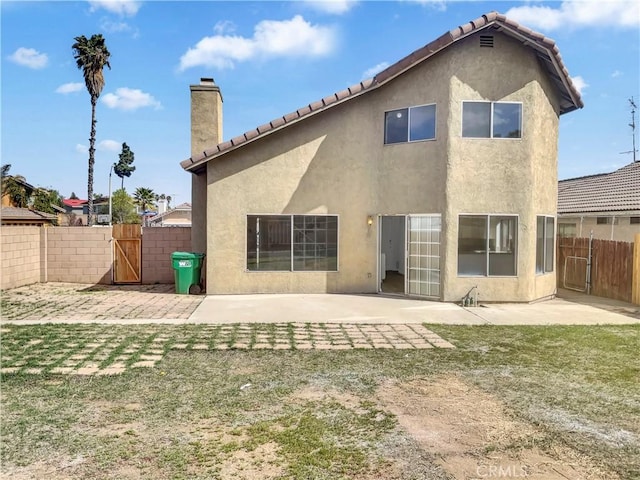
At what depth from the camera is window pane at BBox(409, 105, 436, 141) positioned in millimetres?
12828

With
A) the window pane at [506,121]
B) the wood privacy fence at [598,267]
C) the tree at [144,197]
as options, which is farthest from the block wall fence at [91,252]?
the tree at [144,197]

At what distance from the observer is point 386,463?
3955 millimetres

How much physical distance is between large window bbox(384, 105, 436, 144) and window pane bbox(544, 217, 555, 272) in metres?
4.84

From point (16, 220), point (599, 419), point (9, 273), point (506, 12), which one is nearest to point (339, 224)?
point (506, 12)

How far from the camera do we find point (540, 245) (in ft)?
43.6

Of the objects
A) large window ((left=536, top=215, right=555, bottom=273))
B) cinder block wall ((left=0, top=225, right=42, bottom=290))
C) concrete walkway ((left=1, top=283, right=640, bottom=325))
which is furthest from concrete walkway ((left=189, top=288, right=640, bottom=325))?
cinder block wall ((left=0, top=225, right=42, bottom=290))

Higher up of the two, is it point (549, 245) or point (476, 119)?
point (476, 119)

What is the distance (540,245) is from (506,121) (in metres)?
3.96

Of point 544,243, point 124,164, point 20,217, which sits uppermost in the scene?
point 124,164

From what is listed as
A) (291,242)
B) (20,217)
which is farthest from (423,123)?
(20,217)

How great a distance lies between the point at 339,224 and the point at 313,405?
906 centimetres

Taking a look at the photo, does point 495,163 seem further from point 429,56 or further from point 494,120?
point 429,56

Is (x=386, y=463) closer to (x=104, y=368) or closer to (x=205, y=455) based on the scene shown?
(x=205, y=455)

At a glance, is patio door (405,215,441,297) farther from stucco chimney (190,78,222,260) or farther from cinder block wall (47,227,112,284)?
cinder block wall (47,227,112,284)
